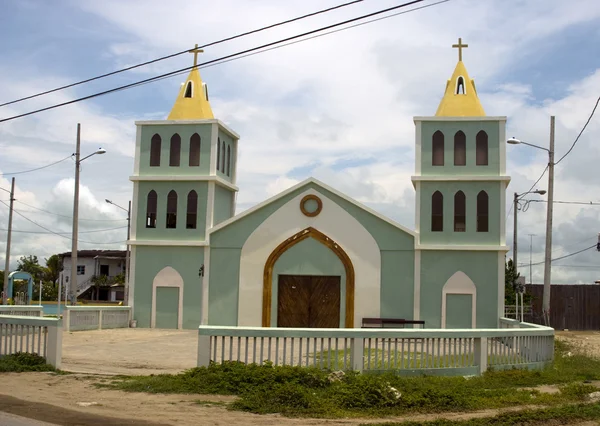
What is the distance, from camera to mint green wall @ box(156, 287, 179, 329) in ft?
91.7

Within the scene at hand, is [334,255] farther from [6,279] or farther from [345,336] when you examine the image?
[6,279]

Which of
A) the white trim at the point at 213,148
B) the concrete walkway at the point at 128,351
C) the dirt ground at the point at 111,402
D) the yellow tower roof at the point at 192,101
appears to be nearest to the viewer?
the dirt ground at the point at 111,402

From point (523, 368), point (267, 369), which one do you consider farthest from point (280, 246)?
point (267, 369)

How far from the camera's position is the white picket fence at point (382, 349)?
12.5 metres

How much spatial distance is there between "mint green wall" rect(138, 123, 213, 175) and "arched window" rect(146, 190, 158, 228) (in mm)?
916

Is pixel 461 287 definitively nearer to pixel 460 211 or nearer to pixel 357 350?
pixel 460 211

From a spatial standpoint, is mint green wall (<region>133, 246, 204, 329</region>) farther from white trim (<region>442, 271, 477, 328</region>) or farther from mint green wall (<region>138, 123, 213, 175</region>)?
white trim (<region>442, 271, 477, 328</region>)

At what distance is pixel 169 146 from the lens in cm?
2908

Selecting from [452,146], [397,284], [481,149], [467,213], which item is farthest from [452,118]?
[397,284]

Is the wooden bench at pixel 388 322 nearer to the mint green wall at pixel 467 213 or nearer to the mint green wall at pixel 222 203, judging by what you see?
the mint green wall at pixel 467 213

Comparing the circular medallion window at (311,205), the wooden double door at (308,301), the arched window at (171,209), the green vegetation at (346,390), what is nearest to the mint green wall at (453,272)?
the wooden double door at (308,301)

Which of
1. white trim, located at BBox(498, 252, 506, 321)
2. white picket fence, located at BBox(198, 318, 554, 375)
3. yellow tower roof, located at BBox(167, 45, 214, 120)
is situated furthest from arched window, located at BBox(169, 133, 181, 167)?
white picket fence, located at BBox(198, 318, 554, 375)

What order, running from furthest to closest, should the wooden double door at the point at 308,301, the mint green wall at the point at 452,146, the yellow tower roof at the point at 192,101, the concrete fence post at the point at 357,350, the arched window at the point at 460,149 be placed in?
the yellow tower roof at the point at 192,101 → the arched window at the point at 460,149 → the mint green wall at the point at 452,146 → the wooden double door at the point at 308,301 → the concrete fence post at the point at 357,350

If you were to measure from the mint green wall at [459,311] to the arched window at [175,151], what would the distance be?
1171 centimetres
